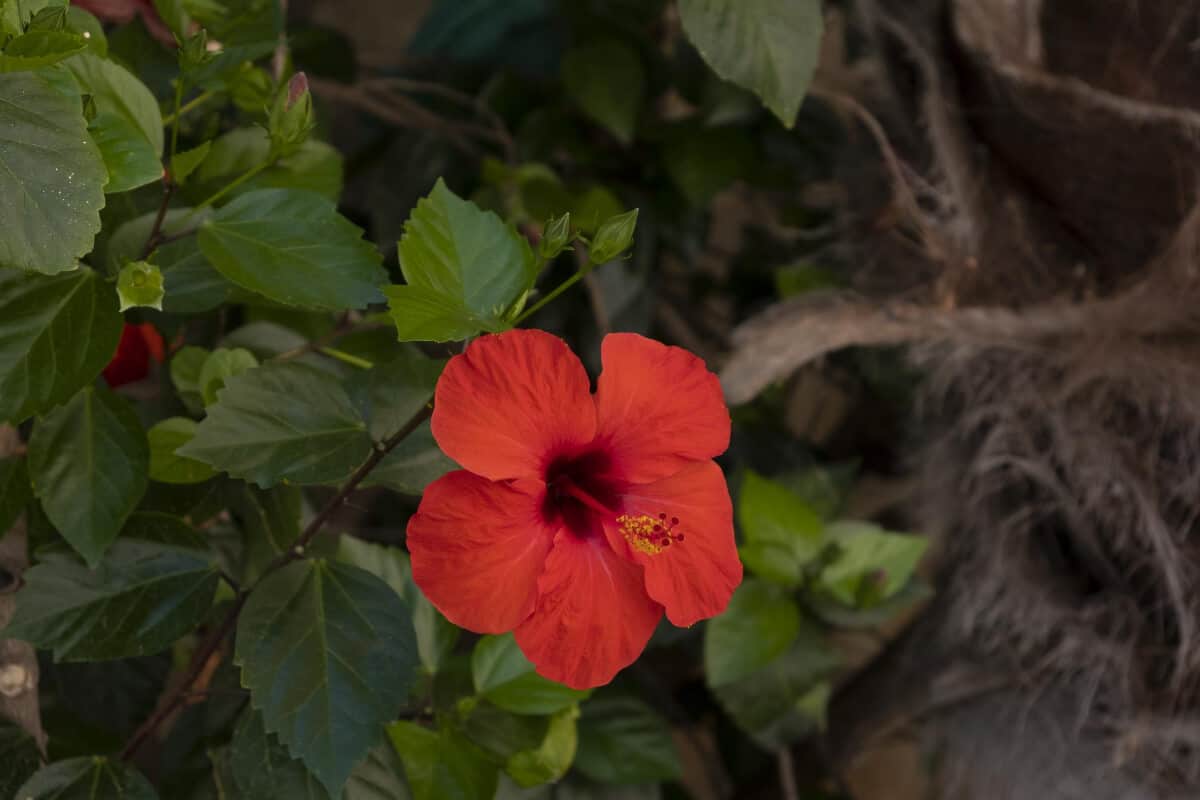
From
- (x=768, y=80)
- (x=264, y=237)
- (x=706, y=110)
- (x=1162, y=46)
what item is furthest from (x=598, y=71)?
(x=264, y=237)

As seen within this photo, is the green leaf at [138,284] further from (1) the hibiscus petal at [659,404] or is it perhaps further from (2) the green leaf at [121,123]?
(1) the hibiscus petal at [659,404]

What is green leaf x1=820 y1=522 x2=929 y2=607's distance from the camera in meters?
0.86

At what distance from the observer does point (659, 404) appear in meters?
0.47

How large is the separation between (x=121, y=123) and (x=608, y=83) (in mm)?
576

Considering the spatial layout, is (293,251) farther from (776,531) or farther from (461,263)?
(776,531)

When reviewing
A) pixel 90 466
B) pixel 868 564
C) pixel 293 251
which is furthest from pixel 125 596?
pixel 868 564

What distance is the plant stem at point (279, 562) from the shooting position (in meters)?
0.50

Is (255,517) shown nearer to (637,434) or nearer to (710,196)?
(637,434)

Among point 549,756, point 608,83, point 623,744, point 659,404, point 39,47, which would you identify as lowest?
point 623,744

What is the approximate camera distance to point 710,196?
1021 mm

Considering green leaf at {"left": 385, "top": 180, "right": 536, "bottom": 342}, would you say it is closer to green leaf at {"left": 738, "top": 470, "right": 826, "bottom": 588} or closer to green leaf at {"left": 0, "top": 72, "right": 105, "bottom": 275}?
green leaf at {"left": 0, "top": 72, "right": 105, "bottom": 275}

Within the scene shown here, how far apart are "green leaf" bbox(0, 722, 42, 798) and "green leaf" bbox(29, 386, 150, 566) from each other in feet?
0.34

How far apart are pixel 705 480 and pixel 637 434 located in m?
0.04

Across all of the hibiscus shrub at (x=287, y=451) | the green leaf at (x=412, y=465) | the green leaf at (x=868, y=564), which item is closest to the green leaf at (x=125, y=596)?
the hibiscus shrub at (x=287, y=451)
